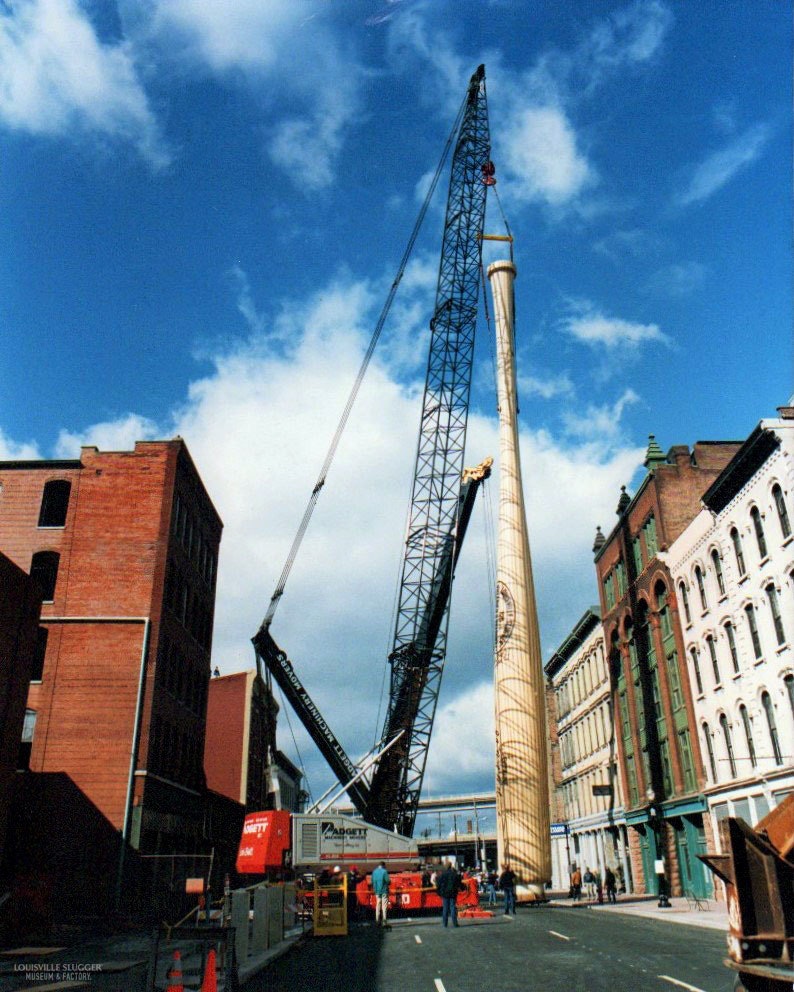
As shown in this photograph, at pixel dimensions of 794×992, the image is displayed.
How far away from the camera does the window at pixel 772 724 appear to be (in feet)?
94.1

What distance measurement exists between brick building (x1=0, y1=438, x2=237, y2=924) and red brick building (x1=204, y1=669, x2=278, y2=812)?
82.3 ft

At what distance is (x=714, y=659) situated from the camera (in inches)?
1367

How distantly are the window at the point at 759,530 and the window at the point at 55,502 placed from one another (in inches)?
1114

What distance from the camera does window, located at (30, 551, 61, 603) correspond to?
3559cm

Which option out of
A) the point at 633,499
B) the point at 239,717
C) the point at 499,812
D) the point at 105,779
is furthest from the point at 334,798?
the point at 239,717

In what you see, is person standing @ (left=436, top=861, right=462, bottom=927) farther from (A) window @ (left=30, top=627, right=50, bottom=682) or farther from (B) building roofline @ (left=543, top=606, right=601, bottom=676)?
(B) building roofline @ (left=543, top=606, right=601, bottom=676)

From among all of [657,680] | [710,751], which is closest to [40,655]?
[710,751]

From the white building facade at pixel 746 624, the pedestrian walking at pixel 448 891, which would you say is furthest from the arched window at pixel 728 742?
the pedestrian walking at pixel 448 891

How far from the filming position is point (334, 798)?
3791 centimetres

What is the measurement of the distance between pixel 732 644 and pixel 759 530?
5.32 metres

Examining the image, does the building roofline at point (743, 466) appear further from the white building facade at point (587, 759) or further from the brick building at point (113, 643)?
the brick building at point (113, 643)

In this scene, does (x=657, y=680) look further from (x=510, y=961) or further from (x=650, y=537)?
(x=510, y=961)

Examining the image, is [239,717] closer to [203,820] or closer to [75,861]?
[203,820]

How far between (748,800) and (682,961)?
18257mm
